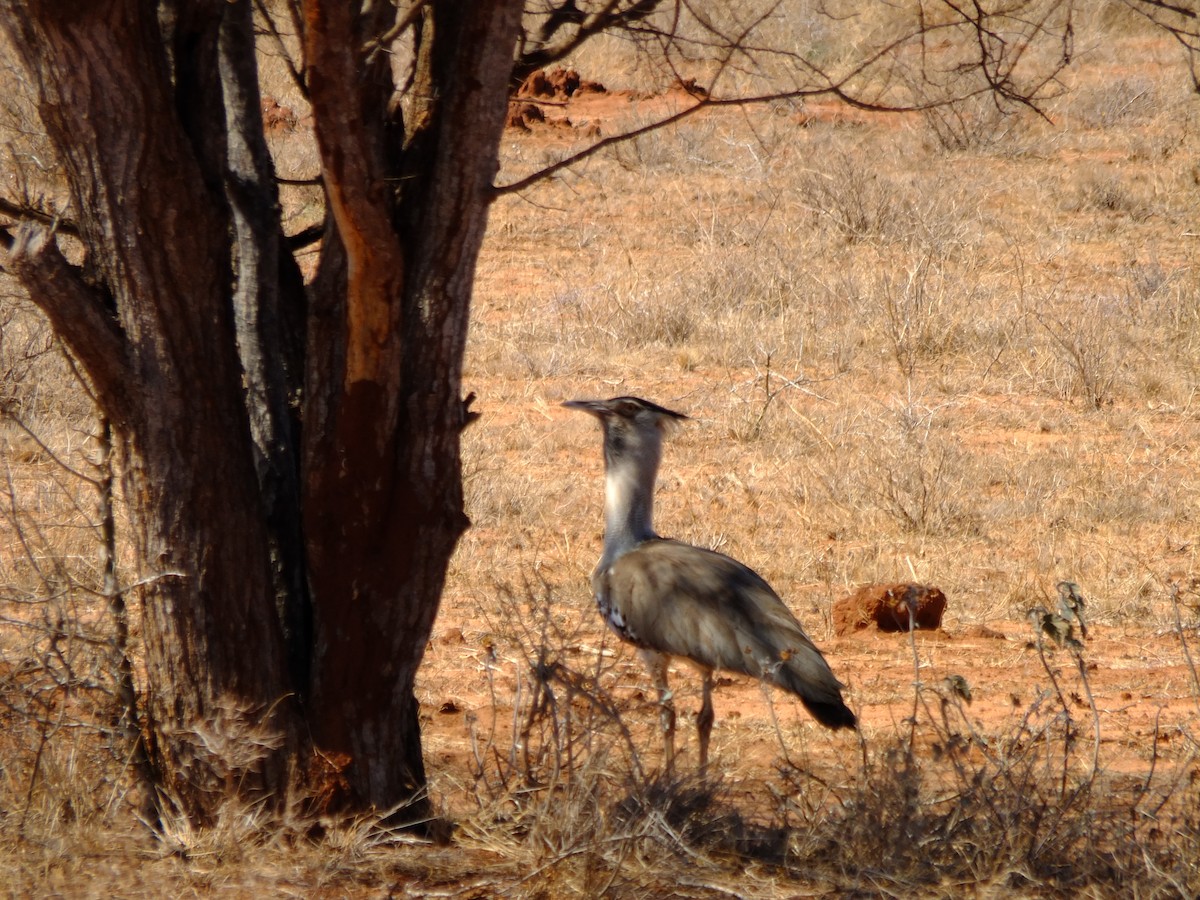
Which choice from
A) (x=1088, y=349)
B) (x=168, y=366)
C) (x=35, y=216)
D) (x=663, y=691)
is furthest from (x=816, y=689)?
(x=1088, y=349)

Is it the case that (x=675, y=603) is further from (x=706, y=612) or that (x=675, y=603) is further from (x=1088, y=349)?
(x=1088, y=349)

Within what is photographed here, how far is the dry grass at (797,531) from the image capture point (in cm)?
362

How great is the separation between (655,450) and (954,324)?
551 cm

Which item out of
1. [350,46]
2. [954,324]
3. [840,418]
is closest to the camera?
[350,46]

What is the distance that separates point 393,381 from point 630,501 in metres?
2.19

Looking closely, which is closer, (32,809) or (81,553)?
(32,809)

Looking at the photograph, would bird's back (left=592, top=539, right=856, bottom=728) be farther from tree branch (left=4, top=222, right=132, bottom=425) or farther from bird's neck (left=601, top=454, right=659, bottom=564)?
tree branch (left=4, top=222, right=132, bottom=425)

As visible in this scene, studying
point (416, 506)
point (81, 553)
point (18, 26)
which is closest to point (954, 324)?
point (81, 553)

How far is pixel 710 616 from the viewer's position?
4.97m

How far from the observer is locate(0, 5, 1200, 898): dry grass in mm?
→ 3625

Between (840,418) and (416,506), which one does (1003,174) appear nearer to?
(840,418)

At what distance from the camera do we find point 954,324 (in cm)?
1057

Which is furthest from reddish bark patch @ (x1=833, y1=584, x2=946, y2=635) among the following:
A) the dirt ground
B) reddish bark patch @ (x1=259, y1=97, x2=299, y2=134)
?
reddish bark patch @ (x1=259, y1=97, x2=299, y2=134)

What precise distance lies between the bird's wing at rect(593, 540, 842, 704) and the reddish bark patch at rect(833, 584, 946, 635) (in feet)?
4.04
